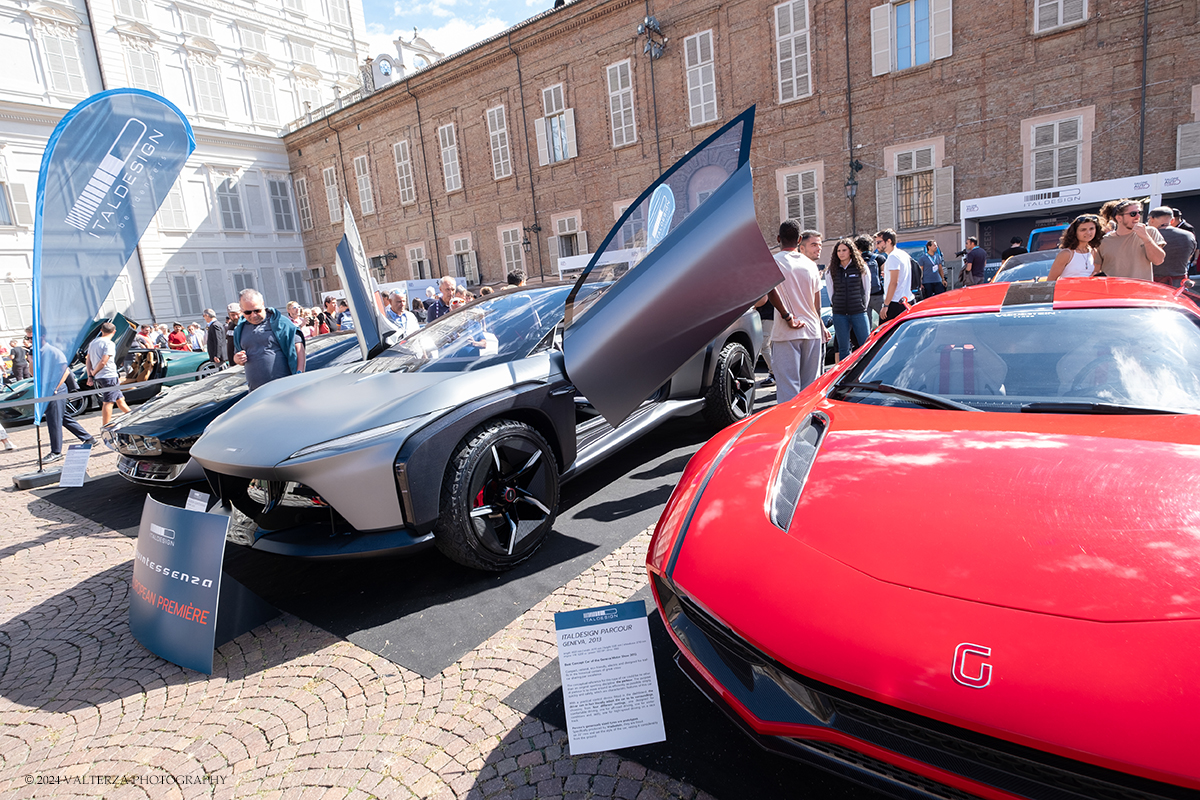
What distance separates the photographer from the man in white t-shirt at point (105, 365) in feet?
24.5

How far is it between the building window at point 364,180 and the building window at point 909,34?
2196 centimetres

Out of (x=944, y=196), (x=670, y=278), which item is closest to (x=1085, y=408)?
(x=670, y=278)

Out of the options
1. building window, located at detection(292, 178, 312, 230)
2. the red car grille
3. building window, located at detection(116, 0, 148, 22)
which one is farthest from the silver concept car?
building window, located at detection(116, 0, 148, 22)

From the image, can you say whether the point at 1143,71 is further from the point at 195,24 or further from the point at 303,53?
the point at 195,24

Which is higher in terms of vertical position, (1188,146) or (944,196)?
(1188,146)

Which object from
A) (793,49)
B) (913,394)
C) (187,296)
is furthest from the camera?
(187,296)

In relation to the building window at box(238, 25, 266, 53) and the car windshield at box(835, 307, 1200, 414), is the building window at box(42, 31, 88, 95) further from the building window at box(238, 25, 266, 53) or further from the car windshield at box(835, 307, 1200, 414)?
the car windshield at box(835, 307, 1200, 414)

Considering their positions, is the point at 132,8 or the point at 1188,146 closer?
the point at 1188,146

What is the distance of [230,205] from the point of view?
2867 centimetres

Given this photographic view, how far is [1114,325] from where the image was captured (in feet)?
7.03

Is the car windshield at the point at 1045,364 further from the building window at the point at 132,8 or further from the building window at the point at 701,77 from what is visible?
the building window at the point at 132,8

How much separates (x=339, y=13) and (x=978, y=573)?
4145 cm

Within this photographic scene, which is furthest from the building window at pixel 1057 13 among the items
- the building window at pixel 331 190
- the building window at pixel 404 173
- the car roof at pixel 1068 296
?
the building window at pixel 331 190

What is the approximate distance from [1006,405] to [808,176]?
17125mm
